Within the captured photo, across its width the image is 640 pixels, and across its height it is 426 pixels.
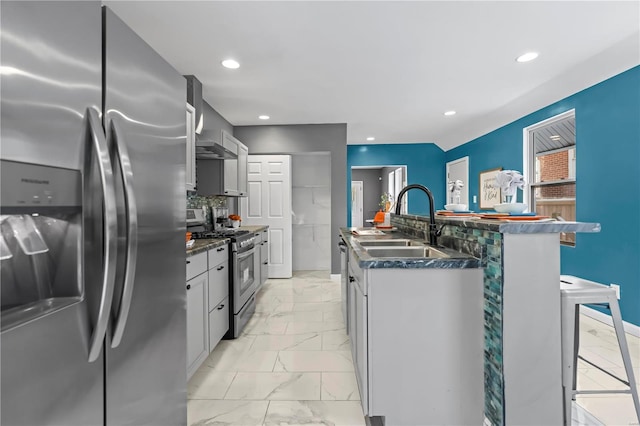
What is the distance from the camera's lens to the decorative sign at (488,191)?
549 centimetres

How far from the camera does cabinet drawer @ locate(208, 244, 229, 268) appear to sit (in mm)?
2406

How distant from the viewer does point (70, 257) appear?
30.5 inches

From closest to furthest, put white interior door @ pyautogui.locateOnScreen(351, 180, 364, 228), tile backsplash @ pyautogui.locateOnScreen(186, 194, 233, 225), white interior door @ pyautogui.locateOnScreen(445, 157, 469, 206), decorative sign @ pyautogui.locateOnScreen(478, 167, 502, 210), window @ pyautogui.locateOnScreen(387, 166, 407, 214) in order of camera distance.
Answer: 1. tile backsplash @ pyautogui.locateOnScreen(186, 194, 233, 225)
2. decorative sign @ pyautogui.locateOnScreen(478, 167, 502, 210)
3. white interior door @ pyautogui.locateOnScreen(445, 157, 469, 206)
4. window @ pyautogui.locateOnScreen(387, 166, 407, 214)
5. white interior door @ pyautogui.locateOnScreen(351, 180, 364, 228)

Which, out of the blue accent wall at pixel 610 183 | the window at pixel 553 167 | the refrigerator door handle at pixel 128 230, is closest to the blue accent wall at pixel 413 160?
the window at pixel 553 167

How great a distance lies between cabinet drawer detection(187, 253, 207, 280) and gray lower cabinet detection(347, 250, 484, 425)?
113 cm

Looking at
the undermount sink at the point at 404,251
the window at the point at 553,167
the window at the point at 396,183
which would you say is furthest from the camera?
the window at the point at 396,183

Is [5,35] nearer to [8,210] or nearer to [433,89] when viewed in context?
[8,210]

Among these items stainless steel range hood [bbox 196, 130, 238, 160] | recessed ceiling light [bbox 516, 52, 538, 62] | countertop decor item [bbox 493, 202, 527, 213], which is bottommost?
countertop decor item [bbox 493, 202, 527, 213]

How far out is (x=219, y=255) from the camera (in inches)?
102

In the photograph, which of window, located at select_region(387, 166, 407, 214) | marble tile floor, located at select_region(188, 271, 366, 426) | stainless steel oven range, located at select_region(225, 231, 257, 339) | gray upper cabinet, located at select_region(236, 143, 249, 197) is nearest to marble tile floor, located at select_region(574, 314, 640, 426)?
marble tile floor, located at select_region(188, 271, 366, 426)

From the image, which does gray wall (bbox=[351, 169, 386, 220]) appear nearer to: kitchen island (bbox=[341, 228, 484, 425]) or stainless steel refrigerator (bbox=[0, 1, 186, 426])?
kitchen island (bbox=[341, 228, 484, 425])

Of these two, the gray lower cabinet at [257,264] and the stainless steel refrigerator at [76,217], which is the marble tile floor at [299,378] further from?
the stainless steel refrigerator at [76,217]

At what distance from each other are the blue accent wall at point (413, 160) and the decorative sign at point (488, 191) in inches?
51.6

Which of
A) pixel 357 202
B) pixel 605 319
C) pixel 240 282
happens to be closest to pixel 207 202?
pixel 240 282
